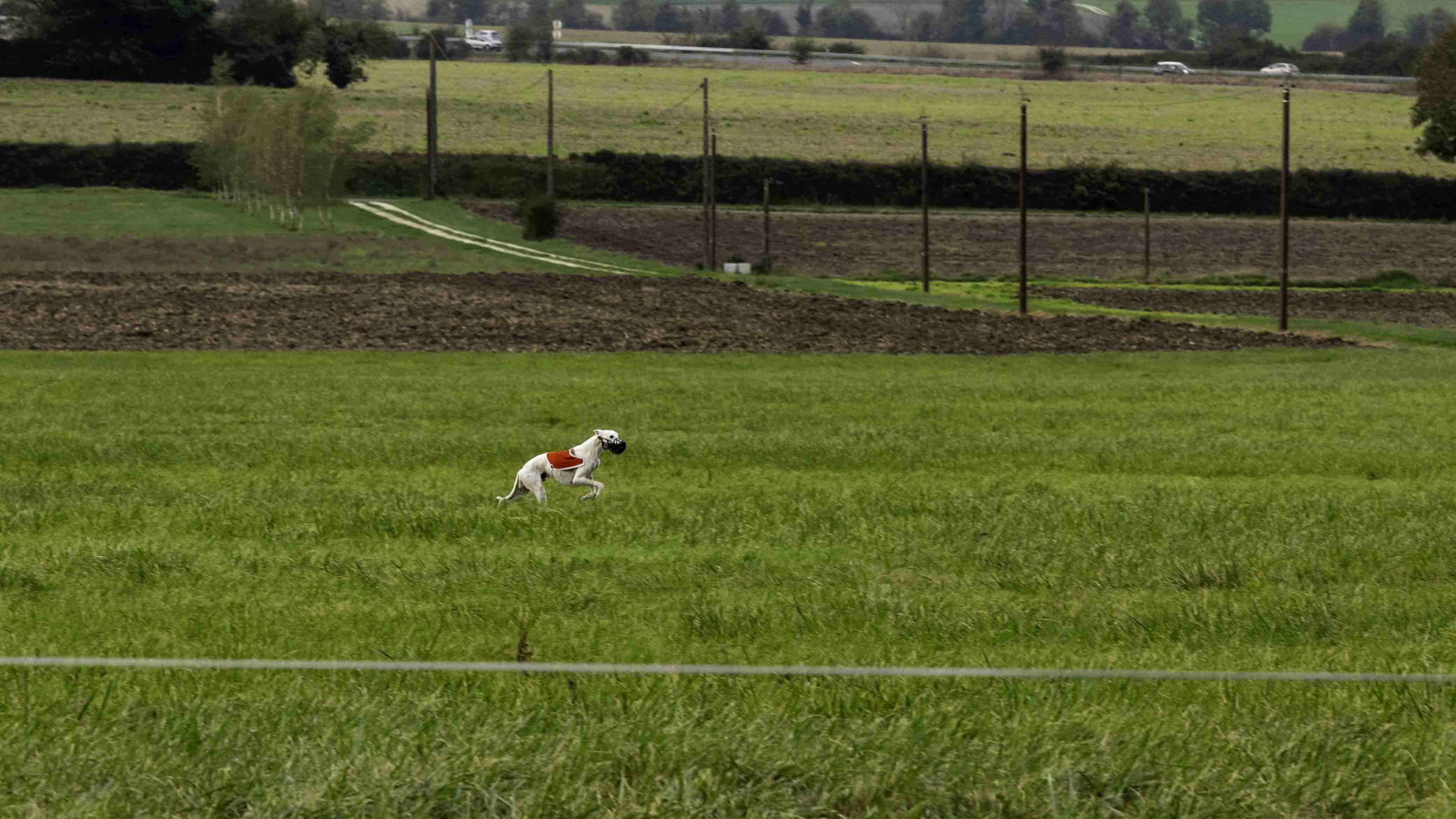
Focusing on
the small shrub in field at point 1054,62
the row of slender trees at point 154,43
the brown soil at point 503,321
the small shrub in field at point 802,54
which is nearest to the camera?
the brown soil at point 503,321

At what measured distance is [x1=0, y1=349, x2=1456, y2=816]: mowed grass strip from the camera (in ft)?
16.8

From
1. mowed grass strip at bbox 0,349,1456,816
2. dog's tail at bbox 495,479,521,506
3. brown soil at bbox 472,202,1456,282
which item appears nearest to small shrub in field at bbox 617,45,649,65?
brown soil at bbox 472,202,1456,282

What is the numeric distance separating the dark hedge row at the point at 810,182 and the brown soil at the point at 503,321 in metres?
44.2

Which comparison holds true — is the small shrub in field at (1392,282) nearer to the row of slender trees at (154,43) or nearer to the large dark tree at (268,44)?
the large dark tree at (268,44)

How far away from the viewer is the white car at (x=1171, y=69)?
190m

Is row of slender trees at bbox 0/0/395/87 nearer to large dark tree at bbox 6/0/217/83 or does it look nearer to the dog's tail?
large dark tree at bbox 6/0/217/83

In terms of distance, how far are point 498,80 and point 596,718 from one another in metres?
149

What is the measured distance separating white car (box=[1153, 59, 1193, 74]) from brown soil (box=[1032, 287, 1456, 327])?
135174 millimetres

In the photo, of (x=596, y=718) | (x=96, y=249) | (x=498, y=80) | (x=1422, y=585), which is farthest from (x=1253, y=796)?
(x=498, y=80)

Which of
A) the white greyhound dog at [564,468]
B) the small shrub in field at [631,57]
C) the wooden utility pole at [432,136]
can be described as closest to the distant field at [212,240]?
the wooden utility pole at [432,136]

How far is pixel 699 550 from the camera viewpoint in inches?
387

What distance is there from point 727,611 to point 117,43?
11700cm

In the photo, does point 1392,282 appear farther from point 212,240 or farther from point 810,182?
point 212,240

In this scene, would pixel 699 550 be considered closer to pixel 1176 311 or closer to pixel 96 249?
pixel 1176 311
